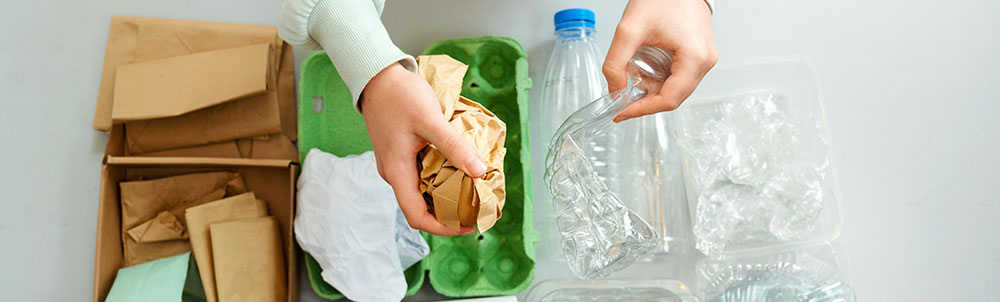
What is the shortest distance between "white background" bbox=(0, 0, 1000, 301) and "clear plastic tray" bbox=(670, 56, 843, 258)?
0.19 ft

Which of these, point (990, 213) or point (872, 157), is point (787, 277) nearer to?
point (872, 157)

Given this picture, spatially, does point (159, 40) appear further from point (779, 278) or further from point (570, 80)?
point (779, 278)

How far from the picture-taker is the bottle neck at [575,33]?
2.90ft

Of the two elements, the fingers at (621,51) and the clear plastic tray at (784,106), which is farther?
the clear plastic tray at (784,106)

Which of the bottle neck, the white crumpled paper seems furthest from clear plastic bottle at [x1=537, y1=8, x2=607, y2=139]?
the white crumpled paper

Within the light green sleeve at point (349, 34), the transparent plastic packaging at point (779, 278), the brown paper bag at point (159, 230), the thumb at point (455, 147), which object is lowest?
the transparent plastic packaging at point (779, 278)

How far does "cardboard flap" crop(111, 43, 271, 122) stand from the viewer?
2.77 feet

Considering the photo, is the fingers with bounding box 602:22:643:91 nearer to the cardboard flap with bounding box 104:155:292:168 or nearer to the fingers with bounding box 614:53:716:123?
the fingers with bounding box 614:53:716:123

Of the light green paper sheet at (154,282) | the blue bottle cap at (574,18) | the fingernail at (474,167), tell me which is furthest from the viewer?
the blue bottle cap at (574,18)

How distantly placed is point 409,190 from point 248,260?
14.5 inches

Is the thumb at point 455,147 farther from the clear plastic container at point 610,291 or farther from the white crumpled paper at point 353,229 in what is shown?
the clear plastic container at point 610,291

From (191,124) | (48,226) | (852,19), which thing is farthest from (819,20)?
(48,226)

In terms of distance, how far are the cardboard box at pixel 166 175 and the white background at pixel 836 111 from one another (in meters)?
0.10

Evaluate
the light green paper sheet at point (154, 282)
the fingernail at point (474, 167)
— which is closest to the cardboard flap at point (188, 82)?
the light green paper sheet at point (154, 282)
